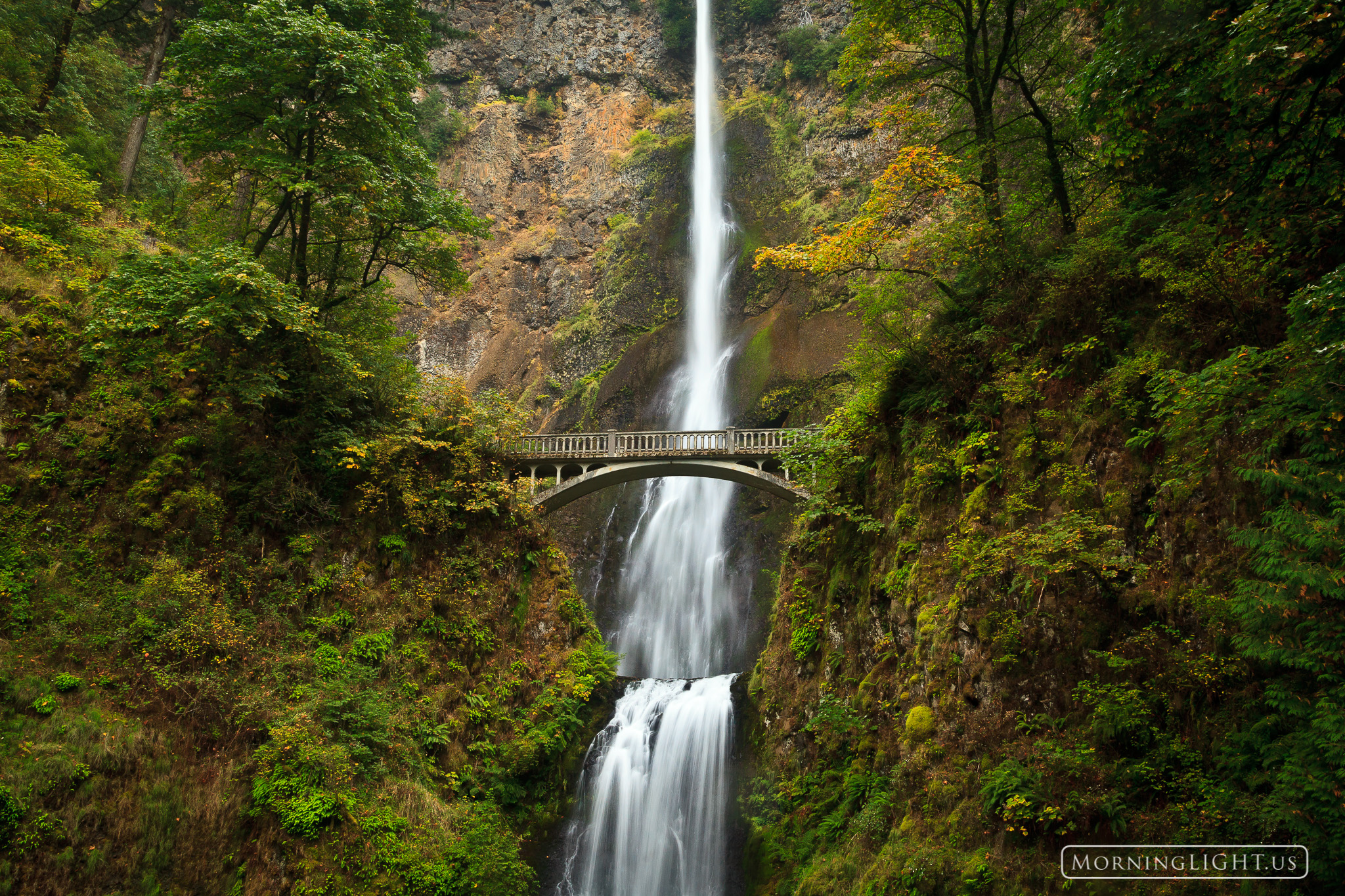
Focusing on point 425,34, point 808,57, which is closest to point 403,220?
point 425,34

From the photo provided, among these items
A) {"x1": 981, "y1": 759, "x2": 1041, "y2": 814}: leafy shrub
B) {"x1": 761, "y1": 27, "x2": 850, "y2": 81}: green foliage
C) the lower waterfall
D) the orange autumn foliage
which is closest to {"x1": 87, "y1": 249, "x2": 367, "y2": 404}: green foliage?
the orange autumn foliage

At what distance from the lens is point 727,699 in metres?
18.2

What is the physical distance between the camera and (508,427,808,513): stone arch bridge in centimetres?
2103

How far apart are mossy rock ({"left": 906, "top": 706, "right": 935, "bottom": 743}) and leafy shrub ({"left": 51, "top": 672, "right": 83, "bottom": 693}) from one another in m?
10.9

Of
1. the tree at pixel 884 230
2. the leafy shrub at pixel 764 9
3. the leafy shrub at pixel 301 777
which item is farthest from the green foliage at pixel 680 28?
the leafy shrub at pixel 301 777

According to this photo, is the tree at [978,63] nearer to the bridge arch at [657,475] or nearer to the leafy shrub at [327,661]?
the bridge arch at [657,475]

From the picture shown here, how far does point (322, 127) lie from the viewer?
14.0 metres

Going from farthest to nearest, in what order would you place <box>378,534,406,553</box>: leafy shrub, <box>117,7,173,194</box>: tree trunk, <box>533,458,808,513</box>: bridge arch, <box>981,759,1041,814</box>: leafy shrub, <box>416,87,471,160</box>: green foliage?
<box>416,87,471,160</box>: green foliage, <box>533,458,808,513</box>: bridge arch, <box>117,7,173,194</box>: tree trunk, <box>378,534,406,553</box>: leafy shrub, <box>981,759,1041,814</box>: leafy shrub

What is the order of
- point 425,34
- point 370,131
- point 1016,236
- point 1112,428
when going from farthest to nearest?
point 425,34 → point 370,131 → point 1016,236 → point 1112,428

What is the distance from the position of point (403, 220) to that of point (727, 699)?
1343 cm

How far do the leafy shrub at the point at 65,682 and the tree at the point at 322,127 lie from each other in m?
7.25

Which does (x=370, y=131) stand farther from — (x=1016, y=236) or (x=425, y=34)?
(x=1016, y=236)

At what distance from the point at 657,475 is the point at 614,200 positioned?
24.1m

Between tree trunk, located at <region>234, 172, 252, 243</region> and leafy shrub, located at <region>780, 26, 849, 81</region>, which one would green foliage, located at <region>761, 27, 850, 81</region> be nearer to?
leafy shrub, located at <region>780, 26, 849, 81</region>
